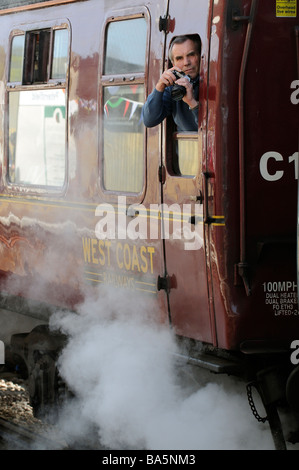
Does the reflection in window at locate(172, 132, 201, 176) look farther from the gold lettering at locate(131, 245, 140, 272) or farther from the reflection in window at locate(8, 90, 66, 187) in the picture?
the reflection in window at locate(8, 90, 66, 187)

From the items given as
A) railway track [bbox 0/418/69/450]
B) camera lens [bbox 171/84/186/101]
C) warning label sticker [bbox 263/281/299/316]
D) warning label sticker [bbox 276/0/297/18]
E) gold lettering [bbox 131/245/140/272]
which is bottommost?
railway track [bbox 0/418/69/450]

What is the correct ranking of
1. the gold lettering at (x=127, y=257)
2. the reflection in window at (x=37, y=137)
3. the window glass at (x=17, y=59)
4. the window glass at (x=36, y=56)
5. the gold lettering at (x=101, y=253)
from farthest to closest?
the window glass at (x=17, y=59) < the window glass at (x=36, y=56) < the reflection in window at (x=37, y=137) < the gold lettering at (x=101, y=253) < the gold lettering at (x=127, y=257)

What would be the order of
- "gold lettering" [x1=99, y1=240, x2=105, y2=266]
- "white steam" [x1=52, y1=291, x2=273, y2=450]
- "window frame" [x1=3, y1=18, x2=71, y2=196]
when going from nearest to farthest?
"white steam" [x1=52, y1=291, x2=273, y2=450]
"gold lettering" [x1=99, y1=240, x2=105, y2=266]
"window frame" [x1=3, y1=18, x2=71, y2=196]

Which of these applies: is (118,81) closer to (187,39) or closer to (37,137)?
(187,39)

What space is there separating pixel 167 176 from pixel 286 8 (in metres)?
1.18

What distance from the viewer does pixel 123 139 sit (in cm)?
586

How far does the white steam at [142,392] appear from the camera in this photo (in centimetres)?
553

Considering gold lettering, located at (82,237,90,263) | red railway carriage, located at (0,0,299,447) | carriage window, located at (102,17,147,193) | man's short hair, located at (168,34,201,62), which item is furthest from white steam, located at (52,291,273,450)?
man's short hair, located at (168,34,201,62)

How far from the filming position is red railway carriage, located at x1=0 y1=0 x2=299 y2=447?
501 cm

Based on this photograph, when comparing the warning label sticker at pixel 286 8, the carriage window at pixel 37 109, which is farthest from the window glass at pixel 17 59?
the warning label sticker at pixel 286 8

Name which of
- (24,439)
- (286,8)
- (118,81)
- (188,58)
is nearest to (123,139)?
(118,81)

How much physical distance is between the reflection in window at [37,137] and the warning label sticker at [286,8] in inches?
75.3

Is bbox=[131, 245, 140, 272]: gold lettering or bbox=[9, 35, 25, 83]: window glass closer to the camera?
bbox=[131, 245, 140, 272]: gold lettering

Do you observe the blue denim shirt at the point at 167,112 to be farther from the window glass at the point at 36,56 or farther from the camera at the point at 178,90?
the window glass at the point at 36,56
